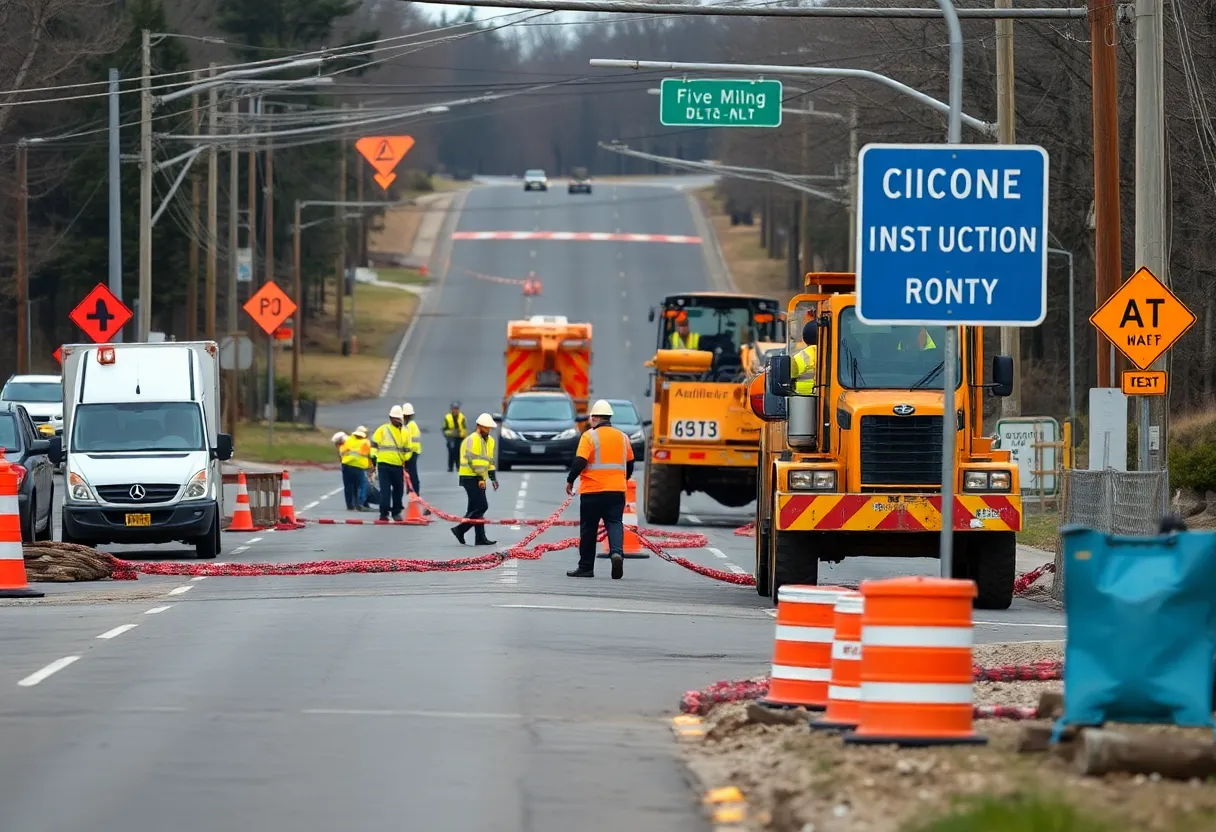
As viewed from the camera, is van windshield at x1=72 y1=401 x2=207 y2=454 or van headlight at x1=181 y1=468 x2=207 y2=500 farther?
van windshield at x1=72 y1=401 x2=207 y2=454

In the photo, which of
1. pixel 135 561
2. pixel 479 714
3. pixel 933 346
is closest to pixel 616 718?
pixel 479 714

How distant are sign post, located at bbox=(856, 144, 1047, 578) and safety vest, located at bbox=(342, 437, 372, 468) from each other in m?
26.3

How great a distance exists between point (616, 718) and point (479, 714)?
78 centimetres

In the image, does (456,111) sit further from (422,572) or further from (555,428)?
(422,572)

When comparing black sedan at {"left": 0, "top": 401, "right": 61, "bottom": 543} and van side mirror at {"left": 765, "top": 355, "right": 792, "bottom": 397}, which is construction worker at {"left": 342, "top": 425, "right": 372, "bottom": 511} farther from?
van side mirror at {"left": 765, "top": 355, "right": 792, "bottom": 397}

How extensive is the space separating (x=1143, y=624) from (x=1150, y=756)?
0.76 metres

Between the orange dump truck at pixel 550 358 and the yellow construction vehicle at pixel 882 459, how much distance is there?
35.7m

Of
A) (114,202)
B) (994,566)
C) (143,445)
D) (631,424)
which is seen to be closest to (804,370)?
(994,566)

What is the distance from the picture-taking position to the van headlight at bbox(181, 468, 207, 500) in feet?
82.8

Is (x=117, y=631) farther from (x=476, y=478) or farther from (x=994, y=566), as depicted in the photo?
(x=476, y=478)

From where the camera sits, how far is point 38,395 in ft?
161

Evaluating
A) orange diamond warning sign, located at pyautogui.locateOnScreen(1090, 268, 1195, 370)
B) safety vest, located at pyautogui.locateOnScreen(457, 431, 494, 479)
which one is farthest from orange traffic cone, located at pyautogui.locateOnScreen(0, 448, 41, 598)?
orange diamond warning sign, located at pyautogui.locateOnScreen(1090, 268, 1195, 370)

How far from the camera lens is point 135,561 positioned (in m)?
25.2

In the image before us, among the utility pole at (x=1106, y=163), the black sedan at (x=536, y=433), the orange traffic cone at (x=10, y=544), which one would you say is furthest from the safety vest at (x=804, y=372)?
the black sedan at (x=536, y=433)
